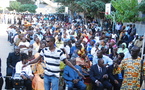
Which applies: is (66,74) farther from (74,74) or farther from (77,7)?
(77,7)

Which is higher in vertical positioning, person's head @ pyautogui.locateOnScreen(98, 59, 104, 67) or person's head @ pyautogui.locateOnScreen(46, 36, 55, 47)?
person's head @ pyautogui.locateOnScreen(46, 36, 55, 47)

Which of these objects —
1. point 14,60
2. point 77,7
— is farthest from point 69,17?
point 14,60

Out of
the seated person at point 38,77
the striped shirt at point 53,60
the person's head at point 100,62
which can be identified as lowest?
the seated person at point 38,77

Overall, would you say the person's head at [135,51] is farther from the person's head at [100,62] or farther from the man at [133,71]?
the person's head at [100,62]

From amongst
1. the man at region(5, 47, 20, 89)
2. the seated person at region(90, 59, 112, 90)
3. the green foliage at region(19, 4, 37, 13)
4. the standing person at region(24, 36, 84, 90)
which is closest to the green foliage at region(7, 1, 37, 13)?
the green foliage at region(19, 4, 37, 13)

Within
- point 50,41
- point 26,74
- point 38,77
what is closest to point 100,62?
point 38,77

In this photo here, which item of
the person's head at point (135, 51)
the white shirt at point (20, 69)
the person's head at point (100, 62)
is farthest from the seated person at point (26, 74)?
the person's head at point (135, 51)

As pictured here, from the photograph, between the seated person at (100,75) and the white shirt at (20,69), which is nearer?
the seated person at (100,75)

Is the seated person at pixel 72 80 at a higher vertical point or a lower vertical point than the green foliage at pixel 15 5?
lower

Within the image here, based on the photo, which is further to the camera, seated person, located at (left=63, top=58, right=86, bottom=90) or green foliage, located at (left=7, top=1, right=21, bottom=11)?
green foliage, located at (left=7, top=1, right=21, bottom=11)

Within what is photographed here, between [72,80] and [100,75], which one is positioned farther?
[100,75]

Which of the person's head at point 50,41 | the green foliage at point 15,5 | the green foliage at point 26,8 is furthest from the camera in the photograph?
the green foliage at point 26,8

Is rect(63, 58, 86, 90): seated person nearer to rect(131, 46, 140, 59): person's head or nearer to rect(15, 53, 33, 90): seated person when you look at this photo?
rect(15, 53, 33, 90): seated person

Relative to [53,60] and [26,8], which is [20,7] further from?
[53,60]
